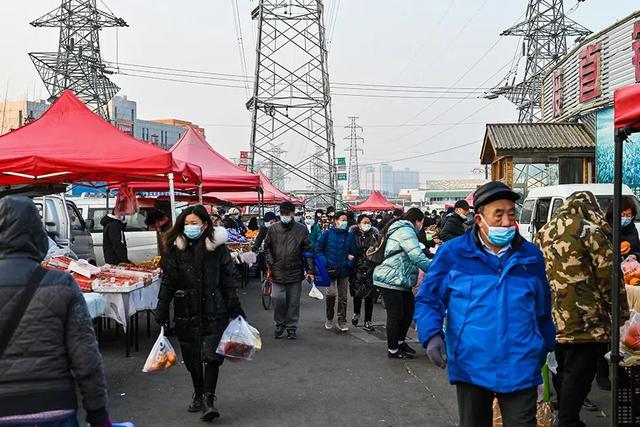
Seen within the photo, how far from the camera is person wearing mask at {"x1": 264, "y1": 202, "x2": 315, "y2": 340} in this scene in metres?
10.0

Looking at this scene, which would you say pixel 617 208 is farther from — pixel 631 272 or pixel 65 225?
pixel 65 225

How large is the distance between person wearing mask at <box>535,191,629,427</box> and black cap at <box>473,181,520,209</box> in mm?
1490

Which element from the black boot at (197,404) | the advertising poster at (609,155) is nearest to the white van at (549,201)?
the advertising poster at (609,155)

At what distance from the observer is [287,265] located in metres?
10.0

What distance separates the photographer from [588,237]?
5.11 m

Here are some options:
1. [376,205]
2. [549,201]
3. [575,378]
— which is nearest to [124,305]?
[575,378]

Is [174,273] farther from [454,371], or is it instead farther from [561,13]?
[561,13]

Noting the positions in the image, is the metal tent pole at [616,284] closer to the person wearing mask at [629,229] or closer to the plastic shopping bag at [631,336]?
the plastic shopping bag at [631,336]

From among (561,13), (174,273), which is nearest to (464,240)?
(174,273)

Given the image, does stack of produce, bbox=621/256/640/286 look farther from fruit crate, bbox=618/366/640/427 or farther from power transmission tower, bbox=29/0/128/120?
power transmission tower, bbox=29/0/128/120

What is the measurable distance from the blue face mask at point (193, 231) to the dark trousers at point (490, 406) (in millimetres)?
3045

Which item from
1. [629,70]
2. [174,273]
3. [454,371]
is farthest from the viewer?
[629,70]

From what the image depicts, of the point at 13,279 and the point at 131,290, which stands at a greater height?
the point at 13,279

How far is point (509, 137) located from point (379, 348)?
13.2 meters
